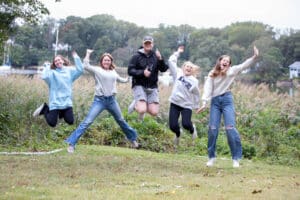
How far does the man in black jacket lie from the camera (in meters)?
10.3

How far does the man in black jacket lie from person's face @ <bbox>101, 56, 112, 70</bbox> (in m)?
0.55

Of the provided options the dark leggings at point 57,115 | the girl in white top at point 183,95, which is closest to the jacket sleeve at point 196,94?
the girl in white top at point 183,95

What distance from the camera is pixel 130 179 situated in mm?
8125

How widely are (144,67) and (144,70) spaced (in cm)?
13

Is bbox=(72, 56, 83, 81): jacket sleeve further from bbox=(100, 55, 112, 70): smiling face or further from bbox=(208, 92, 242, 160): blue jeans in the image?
bbox=(208, 92, 242, 160): blue jeans

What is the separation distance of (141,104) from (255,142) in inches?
221

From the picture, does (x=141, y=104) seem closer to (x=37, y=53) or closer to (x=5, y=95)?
(x=5, y=95)

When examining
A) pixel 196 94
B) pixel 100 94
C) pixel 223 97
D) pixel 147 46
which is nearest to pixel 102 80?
pixel 100 94

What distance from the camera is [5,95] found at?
15.0 meters

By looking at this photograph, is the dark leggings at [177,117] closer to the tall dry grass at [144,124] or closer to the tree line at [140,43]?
the tall dry grass at [144,124]

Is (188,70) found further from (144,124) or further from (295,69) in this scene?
(295,69)

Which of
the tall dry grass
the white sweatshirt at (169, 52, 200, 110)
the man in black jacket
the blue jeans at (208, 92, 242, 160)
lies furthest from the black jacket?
the tall dry grass

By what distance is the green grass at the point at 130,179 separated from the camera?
686 cm

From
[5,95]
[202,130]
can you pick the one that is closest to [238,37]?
[202,130]
